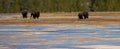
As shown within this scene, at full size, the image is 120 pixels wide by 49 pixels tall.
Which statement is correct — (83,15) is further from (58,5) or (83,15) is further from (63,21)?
(58,5)

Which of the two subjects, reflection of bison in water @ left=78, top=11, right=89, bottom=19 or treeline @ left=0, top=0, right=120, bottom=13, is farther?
treeline @ left=0, top=0, right=120, bottom=13

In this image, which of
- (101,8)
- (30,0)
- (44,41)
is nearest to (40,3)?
(30,0)

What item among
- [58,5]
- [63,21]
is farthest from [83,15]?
[58,5]

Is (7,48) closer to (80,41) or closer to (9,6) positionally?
(80,41)

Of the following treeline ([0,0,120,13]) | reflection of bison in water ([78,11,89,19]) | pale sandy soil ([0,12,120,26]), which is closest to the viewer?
pale sandy soil ([0,12,120,26])

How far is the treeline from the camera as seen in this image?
96250 mm

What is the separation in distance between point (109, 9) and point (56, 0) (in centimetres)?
1257

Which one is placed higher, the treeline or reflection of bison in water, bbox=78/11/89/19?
reflection of bison in water, bbox=78/11/89/19

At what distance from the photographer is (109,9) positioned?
96.1 meters

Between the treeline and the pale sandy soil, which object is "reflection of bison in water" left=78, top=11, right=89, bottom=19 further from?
the treeline

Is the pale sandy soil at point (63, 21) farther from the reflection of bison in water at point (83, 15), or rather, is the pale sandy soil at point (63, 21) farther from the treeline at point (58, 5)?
the treeline at point (58, 5)

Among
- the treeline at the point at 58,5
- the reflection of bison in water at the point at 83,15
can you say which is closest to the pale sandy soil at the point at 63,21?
the reflection of bison in water at the point at 83,15

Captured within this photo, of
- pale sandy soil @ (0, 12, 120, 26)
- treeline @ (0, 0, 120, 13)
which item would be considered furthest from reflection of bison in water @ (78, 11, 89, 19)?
treeline @ (0, 0, 120, 13)

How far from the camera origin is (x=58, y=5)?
327 feet
